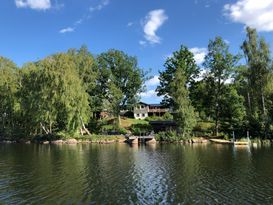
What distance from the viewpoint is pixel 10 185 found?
25453mm

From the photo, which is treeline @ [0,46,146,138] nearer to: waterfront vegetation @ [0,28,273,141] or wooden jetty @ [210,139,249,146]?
waterfront vegetation @ [0,28,273,141]

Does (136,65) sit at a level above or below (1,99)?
above

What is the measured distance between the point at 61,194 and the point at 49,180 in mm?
5365

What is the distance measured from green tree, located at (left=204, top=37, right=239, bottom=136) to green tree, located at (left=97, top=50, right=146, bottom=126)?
23.9 m

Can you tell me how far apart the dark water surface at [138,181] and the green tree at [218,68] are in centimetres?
3834

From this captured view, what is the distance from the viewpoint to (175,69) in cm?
8494

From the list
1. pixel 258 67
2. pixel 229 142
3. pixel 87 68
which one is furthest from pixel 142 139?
pixel 258 67

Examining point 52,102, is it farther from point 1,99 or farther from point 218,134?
point 218,134

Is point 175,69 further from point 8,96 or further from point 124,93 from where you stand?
point 8,96

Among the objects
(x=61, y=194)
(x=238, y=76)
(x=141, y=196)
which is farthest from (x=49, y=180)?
(x=238, y=76)

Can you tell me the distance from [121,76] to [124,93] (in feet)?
17.3

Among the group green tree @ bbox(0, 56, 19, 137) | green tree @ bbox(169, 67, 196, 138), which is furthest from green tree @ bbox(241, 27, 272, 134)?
green tree @ bbox(0, 56, 19, 137)

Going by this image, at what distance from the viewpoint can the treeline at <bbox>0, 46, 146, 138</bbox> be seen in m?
67.1

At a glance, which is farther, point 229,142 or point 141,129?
point 141,129
